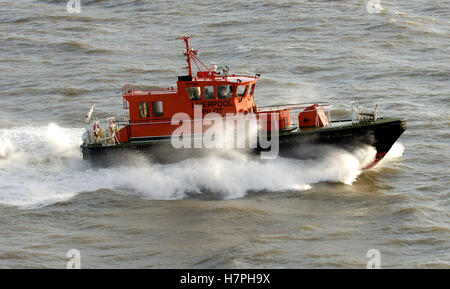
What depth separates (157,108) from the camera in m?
14.6

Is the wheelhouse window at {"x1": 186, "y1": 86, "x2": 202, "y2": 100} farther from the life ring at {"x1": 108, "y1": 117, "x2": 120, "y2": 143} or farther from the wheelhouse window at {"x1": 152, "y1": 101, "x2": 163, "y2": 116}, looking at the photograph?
the life ring at {"x1": 108, "y1": 117, "x2": 120, "y2": 143}

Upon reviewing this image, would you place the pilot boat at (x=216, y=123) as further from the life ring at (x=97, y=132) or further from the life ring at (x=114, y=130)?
the life ring at (x=97, y=132)

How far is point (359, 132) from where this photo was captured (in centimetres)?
1409

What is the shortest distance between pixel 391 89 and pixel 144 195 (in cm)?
1207

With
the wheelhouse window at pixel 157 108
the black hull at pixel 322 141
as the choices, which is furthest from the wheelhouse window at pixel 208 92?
the black hull at pixel 322 141

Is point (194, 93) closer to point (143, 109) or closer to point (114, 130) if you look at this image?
point (143, 109)

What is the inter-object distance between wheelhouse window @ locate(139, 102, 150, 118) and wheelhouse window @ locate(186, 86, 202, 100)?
1.10 metres

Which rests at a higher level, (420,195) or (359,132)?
(359,132)

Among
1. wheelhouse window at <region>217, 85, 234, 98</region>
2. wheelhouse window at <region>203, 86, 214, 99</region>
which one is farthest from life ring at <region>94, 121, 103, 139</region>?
wheelhouse window at <region>217, 85, 234, 98</region>

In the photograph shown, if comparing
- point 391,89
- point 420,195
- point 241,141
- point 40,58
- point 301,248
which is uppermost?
point 40,58

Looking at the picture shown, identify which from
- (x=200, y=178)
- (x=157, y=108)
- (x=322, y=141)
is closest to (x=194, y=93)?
(x=157, y=108)

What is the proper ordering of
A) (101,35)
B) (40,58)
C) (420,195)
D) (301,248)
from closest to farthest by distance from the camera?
(301,248), (420,195), (40,58), (101,35)

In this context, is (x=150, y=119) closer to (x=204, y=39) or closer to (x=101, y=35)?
(x=204, y=39)

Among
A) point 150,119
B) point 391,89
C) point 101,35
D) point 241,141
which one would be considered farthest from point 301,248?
point 101,35
